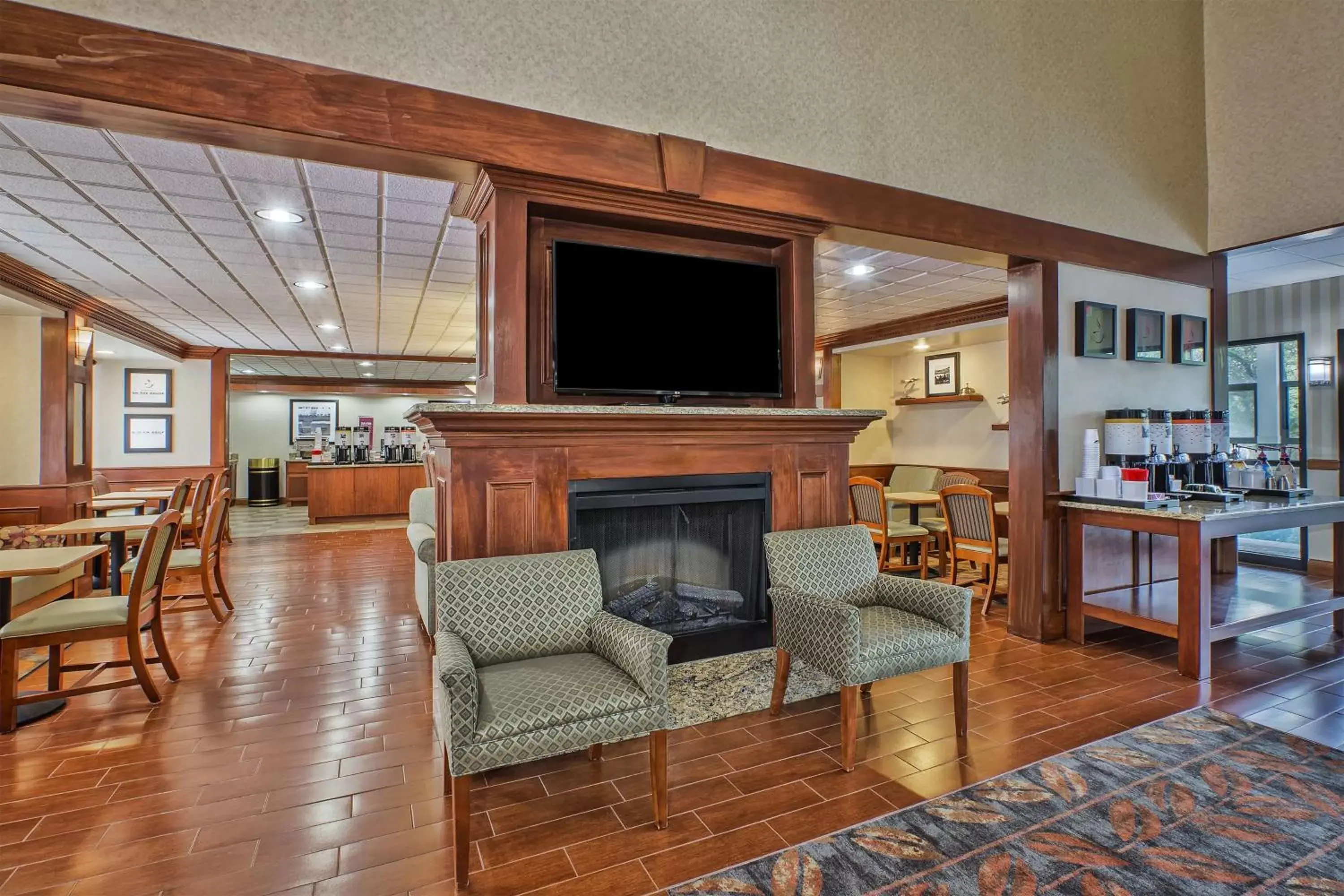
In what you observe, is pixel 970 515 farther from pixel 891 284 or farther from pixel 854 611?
pixel 854 611

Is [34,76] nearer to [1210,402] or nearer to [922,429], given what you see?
[1210,402]

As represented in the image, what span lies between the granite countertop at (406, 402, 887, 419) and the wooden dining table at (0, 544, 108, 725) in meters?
1.93

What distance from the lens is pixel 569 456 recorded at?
9.30 ft

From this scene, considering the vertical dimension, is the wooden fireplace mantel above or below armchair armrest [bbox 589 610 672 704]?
above

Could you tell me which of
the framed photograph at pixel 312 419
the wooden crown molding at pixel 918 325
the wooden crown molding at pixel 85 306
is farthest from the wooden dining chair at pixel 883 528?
the framed photograph at pixel 312 419

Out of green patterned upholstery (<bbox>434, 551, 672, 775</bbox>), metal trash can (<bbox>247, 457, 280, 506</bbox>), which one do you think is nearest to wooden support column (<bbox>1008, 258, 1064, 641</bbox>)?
green patterned upholstery (<bbox>434, 551, 672, 775</bbox>)

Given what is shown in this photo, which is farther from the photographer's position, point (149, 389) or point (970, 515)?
point (149, 389)

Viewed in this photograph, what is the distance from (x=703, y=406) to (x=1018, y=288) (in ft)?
8.48

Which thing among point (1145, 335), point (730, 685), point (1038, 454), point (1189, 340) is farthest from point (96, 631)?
point (1189, 340)

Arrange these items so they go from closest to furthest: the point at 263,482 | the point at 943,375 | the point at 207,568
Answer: the point at 207,568 → the point at 943,375 → the point at 263,482

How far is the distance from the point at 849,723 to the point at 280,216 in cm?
437

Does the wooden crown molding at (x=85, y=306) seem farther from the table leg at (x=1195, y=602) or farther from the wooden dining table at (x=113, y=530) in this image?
the table leg at (x=1195, y=602)

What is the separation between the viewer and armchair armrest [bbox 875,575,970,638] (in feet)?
9.05

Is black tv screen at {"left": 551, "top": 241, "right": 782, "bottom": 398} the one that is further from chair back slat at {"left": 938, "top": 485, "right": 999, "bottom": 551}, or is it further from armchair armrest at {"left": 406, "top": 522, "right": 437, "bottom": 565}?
chair back slat at {"left": 938, "top": 485, "right": 999, "bottom": 551}
